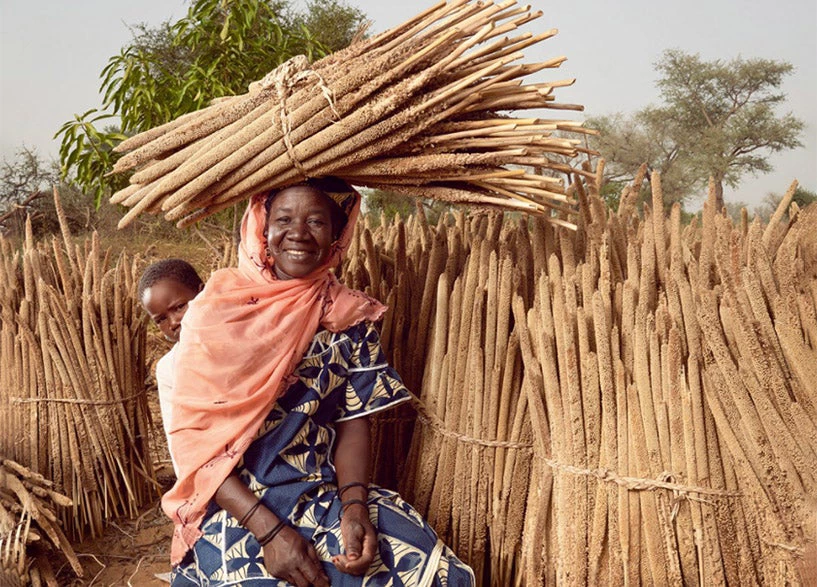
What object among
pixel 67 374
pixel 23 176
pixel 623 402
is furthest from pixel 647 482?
pixel 23 176

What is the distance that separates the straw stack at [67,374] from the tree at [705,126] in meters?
13.5

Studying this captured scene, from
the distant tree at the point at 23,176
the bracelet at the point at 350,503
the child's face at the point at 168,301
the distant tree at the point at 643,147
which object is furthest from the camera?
the distant tree at the point at 643,147

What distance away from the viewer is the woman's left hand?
75.6 inches

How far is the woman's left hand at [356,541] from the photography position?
1921 millimetres

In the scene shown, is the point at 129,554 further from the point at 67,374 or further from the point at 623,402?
the point at 623,402

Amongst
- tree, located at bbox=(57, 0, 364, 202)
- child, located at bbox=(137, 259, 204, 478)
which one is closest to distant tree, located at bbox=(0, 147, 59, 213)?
tree, located at bbox=(57, 0, 364, 202)

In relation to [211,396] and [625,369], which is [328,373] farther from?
[625,369]

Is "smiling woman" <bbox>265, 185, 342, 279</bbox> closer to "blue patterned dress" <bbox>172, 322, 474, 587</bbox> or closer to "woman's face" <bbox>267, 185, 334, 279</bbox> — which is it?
"woman's face" <bbox>267, 185, 334, 279</bbox>

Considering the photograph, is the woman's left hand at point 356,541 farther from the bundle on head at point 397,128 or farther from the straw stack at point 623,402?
the bundle on head at point 397,128

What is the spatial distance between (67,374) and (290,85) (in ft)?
5.35

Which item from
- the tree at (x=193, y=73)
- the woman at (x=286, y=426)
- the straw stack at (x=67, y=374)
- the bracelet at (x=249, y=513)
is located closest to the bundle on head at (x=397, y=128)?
the woman at (x=286, y=426)

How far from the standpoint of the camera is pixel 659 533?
6.07ft

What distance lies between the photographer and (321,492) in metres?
2.11

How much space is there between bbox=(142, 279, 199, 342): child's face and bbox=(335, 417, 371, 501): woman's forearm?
63 cm
